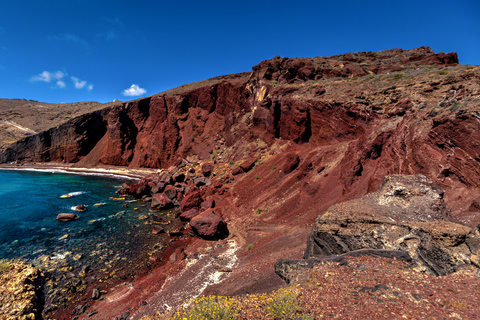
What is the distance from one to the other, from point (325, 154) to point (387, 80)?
11.0m

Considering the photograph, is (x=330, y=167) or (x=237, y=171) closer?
(x=330, y=167)

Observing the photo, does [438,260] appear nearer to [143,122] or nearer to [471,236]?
[471,236]

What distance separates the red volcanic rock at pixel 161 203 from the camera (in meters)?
26.0

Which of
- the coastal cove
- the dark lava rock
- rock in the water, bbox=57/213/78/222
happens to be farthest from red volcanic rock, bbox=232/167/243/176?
the dark lava rock

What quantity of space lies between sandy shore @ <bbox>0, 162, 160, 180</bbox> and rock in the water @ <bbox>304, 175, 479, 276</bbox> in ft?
155

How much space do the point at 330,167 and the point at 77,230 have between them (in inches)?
954

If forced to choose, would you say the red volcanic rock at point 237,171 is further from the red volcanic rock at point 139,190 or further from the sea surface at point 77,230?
the red volcanic rock at point 139,190

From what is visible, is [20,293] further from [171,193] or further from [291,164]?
[291,164]

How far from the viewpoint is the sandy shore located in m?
49.8

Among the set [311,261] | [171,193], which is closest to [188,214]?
[171,193]

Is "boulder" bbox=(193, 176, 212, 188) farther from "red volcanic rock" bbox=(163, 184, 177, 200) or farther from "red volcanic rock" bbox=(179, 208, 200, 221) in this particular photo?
"red volcanic rock" bbox=(179, 208, 200, 221)

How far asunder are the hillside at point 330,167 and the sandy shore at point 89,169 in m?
12.7

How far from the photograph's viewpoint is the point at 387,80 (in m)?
22.2

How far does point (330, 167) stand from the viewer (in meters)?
18.5
